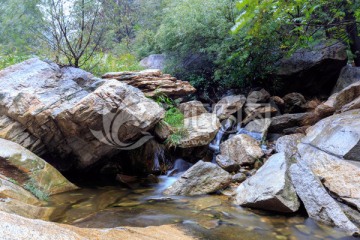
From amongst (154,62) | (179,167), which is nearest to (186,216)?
(179,167)

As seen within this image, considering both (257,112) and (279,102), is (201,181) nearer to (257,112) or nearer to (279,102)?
(257,112)

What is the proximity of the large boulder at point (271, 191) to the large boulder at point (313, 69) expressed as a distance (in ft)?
15.8

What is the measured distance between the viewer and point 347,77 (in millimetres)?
7770

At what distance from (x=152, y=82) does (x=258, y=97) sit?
3.19m

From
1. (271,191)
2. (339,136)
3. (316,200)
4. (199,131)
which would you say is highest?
(199,131)

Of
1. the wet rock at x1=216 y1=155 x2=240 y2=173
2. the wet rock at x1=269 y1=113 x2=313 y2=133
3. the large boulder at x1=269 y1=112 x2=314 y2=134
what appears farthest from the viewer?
the wet rock at x1=269 y1=113 x2=313 y2=133

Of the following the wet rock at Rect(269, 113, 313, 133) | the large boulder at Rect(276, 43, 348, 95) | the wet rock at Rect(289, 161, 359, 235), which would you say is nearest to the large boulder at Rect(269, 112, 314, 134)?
the wet rock at Rect(269, 113, 313, 133)

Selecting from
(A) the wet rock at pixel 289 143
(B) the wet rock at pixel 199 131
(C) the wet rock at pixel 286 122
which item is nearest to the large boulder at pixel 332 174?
(A) the wet rock at pixel 289 143

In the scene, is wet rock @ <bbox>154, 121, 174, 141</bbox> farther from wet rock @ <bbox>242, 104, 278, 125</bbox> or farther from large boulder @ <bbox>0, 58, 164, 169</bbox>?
wet rock @ <bbox>242, 104, 278, 125</bbox>

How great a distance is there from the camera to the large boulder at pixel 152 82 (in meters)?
6.65

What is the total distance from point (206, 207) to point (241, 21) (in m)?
2.62

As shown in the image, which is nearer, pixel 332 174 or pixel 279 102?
pixel 332 174

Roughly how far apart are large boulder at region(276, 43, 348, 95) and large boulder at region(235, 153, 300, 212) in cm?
Answer: 482

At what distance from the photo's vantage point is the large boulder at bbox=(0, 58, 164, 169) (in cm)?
466
